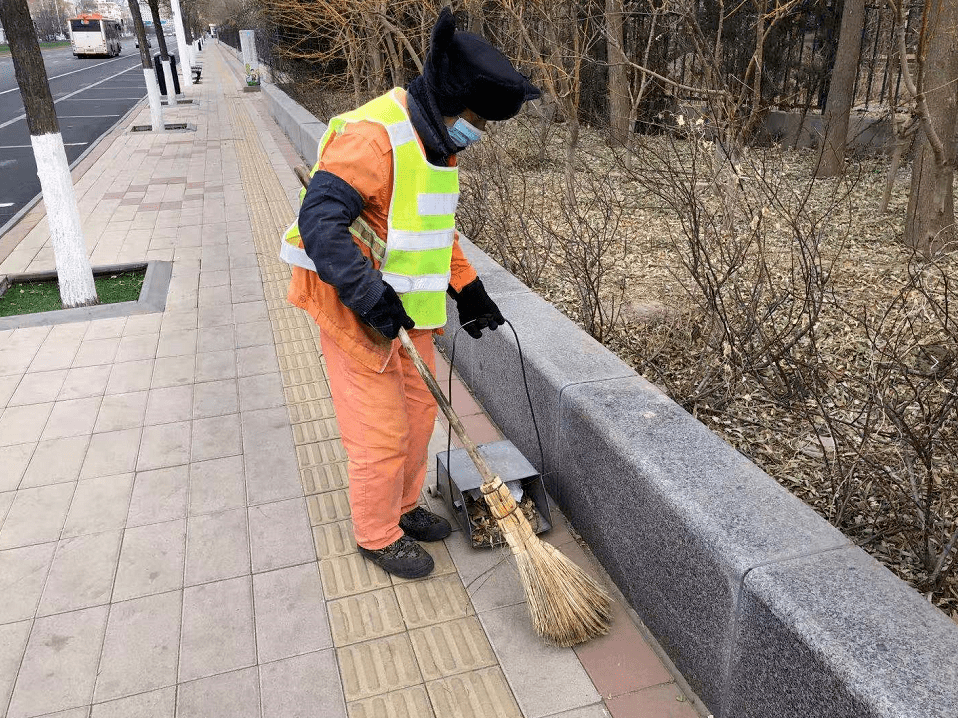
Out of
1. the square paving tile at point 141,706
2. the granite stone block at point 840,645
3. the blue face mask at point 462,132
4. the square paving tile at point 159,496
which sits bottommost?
the square paving tile at point 141,706

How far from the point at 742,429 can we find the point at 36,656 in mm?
2871

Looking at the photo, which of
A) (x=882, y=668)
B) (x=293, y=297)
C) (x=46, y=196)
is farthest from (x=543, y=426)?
(x=46, y=196)

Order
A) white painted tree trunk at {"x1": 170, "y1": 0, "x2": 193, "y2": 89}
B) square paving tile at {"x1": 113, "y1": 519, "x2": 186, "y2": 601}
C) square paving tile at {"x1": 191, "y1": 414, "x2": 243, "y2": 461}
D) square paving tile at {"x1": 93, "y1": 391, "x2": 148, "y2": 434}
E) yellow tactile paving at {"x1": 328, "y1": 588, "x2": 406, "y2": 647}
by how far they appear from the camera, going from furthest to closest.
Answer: white painted tree trunk at {"x1": 170, "y1": 0, "x2": 193, "y2": 89}, square paving tile at {"x1": 93, "y1": 391, "x2": 148, "y2": 434}, square paving tile at {"x1": 191, "y1": 414, "x2": 243, "y2": 461}, square paving tile at {"x1": 113, "y1": 519, "x2": 186, "y2": 601}, yellow tactile paving at {"x1": 328, "y1": 588, "x2": 406, "y2": 647}

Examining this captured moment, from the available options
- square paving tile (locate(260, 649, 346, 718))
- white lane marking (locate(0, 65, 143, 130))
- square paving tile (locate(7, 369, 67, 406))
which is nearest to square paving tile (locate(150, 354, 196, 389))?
square paving tile (locate(7, 369, 67, 406))

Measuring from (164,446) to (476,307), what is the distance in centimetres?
182

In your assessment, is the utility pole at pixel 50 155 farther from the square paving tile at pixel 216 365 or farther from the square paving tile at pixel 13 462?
the square paving tile at pixel 13 462

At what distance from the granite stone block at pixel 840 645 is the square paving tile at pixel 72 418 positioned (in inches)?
133

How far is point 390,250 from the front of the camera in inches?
102

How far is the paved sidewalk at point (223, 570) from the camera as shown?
2.45 meters

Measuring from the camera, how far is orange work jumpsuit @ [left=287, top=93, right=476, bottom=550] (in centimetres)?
244

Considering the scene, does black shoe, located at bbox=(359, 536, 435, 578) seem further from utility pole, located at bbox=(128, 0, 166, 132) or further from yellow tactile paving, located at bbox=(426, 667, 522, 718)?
Answer: utility pole, located at bbox=(128, 0, 166, 132)

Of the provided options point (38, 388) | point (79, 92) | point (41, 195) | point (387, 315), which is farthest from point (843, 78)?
point (79, 92)

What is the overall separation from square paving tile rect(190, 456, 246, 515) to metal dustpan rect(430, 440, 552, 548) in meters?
0.95

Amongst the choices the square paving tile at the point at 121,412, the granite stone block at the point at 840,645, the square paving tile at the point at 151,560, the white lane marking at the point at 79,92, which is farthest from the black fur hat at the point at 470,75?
the white lane marking at the point at 79,92
